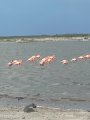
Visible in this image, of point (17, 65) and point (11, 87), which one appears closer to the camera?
point (11, 87)

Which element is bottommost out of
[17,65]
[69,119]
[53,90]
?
[69,119]

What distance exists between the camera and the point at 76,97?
87.1 feet

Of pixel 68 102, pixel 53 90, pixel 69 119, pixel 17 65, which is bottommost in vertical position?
pixel 69 119

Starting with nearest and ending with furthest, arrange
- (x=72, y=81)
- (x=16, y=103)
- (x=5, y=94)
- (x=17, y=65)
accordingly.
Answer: (x=16, y=103), (x=5, y=94), (x=72, y=81), (x=17, y=65)

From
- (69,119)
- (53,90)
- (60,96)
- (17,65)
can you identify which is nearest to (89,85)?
(53,90)

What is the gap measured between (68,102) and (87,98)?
1.77 meters

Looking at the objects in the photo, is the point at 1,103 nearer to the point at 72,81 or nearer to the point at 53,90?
the point at 53,90

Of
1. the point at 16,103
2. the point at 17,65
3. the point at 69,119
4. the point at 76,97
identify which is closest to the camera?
the point at 69,119

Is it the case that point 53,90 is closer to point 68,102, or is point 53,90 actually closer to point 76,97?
point 76,97

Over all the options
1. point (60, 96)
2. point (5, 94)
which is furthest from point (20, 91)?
point (60, 96)

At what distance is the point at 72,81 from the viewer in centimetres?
3634

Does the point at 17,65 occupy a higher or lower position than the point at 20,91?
higher

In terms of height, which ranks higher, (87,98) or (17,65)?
(17,65)

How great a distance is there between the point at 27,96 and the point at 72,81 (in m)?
9.05
